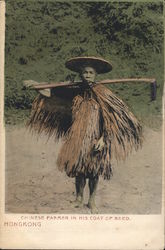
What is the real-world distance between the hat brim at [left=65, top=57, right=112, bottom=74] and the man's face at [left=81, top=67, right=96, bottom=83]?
0.01 m

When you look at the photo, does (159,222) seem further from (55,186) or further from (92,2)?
(92,2)

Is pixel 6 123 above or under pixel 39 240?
above

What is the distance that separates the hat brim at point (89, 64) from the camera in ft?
3.95

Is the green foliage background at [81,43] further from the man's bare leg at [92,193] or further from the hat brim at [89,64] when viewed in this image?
the man's bare leg at [92,193]

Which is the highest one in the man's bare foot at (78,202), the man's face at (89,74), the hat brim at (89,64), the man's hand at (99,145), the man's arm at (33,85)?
the hat brim at (89,64)

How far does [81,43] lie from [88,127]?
0.89ft

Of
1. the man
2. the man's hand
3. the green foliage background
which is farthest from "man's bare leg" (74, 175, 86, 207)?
the green foliage background

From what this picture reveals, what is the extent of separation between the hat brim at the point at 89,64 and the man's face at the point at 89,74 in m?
0.01

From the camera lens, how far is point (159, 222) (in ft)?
3.90

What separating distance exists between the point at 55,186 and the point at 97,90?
1.11 feet

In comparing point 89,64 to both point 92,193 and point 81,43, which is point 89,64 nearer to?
point 81,43

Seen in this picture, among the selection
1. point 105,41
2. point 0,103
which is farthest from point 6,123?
point 105,41

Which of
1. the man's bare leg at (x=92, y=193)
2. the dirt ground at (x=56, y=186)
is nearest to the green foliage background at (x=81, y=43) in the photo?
the dirt ground at (x=56, y=186)

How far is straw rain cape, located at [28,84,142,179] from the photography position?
120cm
